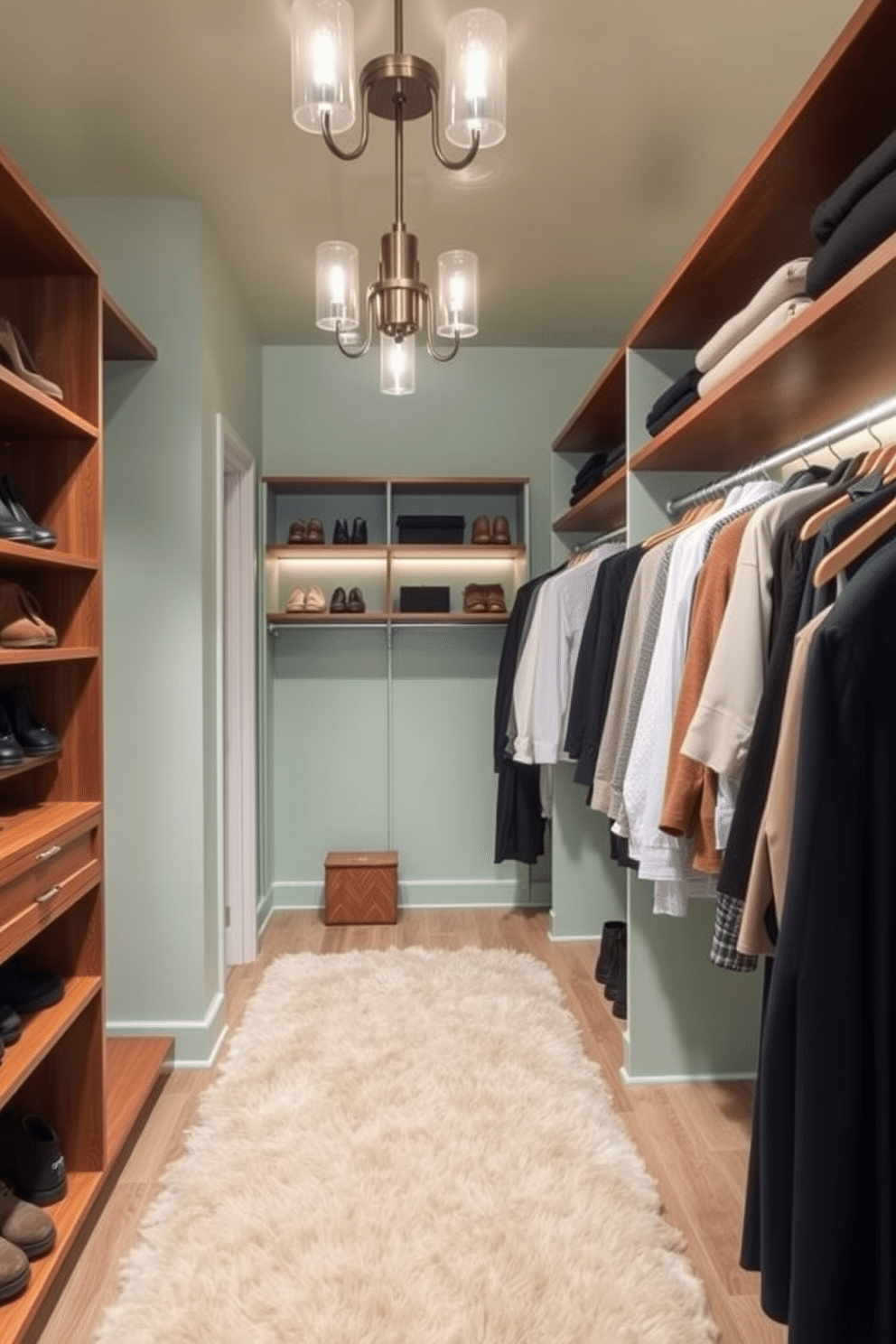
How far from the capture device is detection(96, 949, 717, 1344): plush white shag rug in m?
1.64

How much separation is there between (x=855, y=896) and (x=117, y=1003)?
2.53 meters

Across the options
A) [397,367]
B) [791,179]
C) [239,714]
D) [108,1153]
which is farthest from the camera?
[239,714]

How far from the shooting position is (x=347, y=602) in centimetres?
417

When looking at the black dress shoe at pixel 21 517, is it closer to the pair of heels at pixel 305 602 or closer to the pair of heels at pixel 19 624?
the pair of heels at pixel 19 624

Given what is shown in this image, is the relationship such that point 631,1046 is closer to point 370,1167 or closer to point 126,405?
point 370,1167

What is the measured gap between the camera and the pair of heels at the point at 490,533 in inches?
161

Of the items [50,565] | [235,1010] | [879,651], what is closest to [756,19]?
[879,651]

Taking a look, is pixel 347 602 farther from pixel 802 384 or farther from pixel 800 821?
pixel 800 821

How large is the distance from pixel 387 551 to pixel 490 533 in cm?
48

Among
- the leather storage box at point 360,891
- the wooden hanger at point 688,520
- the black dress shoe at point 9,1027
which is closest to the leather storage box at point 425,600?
the leather storage box at point 360,891

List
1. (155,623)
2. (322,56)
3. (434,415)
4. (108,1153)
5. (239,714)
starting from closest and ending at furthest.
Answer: (322,56), (108,1153), (155,623), (239,714), (434,415)

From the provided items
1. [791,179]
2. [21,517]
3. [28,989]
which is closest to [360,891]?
[28,989]

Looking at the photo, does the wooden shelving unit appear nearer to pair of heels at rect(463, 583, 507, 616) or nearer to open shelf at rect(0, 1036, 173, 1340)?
pair of heels at rect(463, 583, 507, 616)

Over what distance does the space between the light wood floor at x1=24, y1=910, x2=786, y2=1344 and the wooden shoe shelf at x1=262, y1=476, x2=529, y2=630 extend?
63.6 inches
